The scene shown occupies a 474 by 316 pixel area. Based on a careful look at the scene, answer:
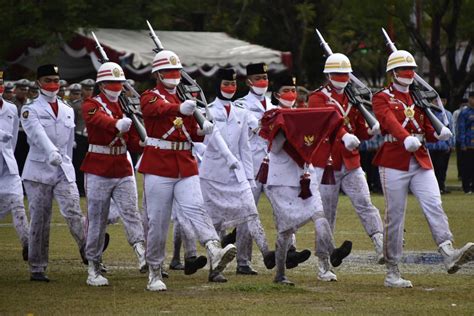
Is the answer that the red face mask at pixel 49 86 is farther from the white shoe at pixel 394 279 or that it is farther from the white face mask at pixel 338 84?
the white shoe at pixel 394 279

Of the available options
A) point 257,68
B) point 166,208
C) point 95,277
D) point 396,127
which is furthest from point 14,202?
point 396,127

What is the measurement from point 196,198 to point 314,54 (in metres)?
37.5

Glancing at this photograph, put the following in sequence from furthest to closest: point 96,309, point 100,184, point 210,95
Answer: point 210,95 < point 100,184 < point 96,309

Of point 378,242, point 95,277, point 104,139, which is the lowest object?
point 95,277

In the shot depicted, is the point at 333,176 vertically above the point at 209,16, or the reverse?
the point at 333,176

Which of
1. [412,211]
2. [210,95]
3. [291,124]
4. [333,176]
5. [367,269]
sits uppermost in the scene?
[291,124]

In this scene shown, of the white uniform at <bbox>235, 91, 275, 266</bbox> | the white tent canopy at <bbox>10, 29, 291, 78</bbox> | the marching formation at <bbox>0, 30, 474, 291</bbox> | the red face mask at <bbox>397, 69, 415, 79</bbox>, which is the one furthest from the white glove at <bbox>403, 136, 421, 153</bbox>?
the white tent canopy at <bbox>10, 29, 291, 78</bbox>

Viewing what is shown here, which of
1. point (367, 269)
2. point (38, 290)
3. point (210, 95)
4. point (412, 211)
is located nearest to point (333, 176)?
point (367, 269)

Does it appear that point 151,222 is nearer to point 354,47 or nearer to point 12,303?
point 12,303

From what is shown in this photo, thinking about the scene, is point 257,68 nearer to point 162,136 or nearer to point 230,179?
point 230,179

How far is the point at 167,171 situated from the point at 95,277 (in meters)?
1.56

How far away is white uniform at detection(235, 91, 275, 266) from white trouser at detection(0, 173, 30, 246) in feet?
8.80

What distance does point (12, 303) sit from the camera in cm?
1302

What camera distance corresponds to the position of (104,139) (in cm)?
1475
